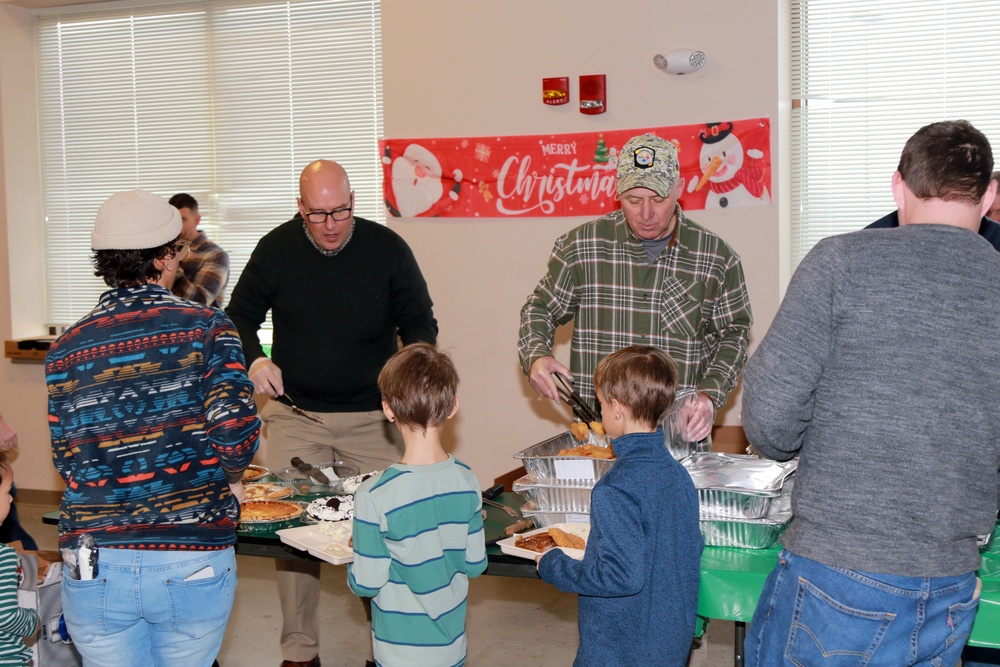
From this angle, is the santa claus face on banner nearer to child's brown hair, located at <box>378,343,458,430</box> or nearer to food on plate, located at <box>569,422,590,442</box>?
food on plate, located at <box>569,422,590,442</box>

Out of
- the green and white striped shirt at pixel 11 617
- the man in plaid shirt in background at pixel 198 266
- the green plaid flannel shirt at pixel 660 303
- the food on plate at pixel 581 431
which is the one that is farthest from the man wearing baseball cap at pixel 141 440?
the man in plaid shirt in background at pixel 198 266

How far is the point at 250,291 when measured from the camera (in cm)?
380

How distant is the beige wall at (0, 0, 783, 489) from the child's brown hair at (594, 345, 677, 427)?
2607 mm

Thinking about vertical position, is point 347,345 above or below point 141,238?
below

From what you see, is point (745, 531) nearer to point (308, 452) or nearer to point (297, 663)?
point (308, 452)

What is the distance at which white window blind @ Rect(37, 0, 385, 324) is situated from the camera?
5781 mm

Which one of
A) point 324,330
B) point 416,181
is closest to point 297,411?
point 324,330

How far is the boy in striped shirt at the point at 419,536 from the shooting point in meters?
2.27

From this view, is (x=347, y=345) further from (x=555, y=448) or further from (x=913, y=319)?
(x=913, y=319)

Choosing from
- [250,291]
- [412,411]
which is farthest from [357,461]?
[412,411]

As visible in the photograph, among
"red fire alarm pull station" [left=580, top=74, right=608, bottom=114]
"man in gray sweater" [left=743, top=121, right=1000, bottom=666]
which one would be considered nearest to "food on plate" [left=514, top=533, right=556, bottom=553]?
"man in gray sweater" [left=743, top=121, right=1000, bottom=666]

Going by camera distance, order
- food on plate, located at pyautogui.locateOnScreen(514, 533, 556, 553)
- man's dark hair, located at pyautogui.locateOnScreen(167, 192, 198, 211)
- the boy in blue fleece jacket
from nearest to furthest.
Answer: the boy in blue fleece jacket → food on plate, located at pyautogui.locateOnScreen(514, 533, 556, 553) → man's dark hair, located at pyautogui.locateOnScreen(167, 192, 198, 211)

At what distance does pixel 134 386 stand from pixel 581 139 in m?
3.21

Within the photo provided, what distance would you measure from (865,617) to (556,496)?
101cm
